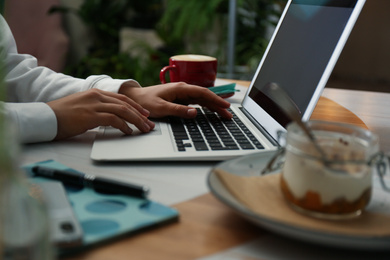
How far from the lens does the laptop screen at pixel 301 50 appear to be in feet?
2.38

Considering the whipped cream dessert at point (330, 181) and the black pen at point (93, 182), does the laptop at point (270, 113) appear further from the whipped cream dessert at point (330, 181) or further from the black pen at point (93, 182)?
the whipped cream dessert at point (330, 181)

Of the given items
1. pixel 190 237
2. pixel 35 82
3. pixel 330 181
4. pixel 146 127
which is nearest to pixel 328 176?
pixel 330 181

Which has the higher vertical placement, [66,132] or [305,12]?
[305,12]

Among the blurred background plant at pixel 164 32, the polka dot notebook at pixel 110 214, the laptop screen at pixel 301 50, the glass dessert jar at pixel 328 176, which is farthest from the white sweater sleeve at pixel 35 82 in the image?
the blurred background plant at pixel 164 32

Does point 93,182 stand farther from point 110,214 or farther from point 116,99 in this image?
point 116,99

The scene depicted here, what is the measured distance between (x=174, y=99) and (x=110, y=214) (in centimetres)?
49

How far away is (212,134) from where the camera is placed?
A: 759mm

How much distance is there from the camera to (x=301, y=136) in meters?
0.46

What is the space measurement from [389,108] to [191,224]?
86 centimetres

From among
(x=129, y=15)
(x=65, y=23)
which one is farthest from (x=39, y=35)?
(x=129, y=15)

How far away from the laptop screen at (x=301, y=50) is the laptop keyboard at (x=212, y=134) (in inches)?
2.9

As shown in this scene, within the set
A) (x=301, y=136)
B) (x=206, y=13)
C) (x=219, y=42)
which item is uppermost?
(x=301, y=136)

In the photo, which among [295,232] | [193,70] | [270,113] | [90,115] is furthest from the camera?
[193,70]

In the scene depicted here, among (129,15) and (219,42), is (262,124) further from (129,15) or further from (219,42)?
(129,15)
